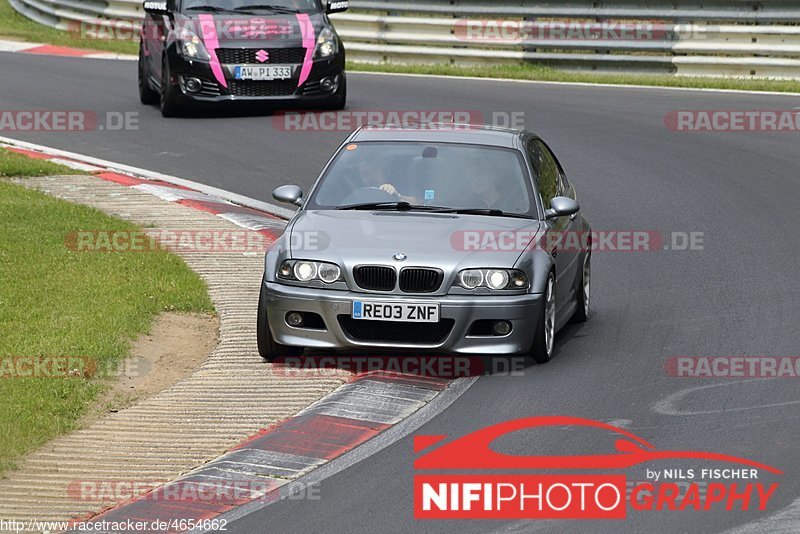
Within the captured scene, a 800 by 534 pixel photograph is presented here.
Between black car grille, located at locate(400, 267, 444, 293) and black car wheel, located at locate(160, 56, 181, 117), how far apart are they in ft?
35.5

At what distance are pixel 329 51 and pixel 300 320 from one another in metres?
10.8

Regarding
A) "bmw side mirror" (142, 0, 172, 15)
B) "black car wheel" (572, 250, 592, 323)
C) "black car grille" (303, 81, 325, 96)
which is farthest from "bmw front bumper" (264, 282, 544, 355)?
"bmw side mirror" (142, 0, 172, 15)

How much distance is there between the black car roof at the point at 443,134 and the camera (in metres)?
10.6

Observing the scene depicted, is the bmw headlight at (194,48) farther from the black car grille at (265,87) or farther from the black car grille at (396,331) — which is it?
the black car grille at (396,331)

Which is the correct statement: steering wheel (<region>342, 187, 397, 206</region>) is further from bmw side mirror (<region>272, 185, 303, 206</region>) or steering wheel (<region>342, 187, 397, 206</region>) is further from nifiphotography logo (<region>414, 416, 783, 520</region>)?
nifiphotography logo (<region>414, 416, 783, 520</region>)

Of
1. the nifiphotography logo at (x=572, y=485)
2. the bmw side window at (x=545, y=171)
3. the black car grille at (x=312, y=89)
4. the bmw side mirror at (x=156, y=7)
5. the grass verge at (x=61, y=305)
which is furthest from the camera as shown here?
the bmw side mirror at (x=156, y=7)

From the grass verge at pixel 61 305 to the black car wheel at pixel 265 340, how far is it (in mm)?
855

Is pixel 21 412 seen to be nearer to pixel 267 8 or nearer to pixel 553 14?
pixel 267 8

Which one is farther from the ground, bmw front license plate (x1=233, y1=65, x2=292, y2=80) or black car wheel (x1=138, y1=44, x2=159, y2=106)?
bmw front license plate (x1=233, y1=65, x2=292, y2=80)

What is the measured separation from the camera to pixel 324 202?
405 inches

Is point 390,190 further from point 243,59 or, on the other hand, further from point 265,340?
point 243,59

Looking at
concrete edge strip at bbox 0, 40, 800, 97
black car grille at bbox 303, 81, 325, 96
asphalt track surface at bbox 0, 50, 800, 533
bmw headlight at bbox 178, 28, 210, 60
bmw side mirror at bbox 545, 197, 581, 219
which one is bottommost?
asphalt track surface at bbox 0, 50, 800, 533

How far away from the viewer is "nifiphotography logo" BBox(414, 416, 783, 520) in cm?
696

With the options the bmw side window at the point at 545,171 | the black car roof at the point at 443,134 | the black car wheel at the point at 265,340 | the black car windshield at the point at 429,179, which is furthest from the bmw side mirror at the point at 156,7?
the black car wheel at the point at 265,340
